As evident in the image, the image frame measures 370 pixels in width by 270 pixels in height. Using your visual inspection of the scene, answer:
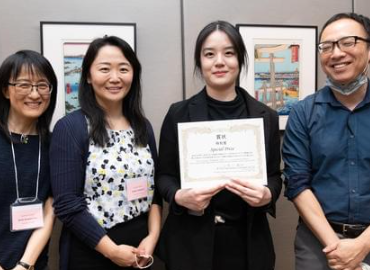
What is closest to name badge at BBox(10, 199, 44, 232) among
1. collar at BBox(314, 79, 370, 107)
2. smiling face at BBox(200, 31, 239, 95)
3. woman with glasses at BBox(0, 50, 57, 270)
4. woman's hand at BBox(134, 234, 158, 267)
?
woman with glasses at BBox(0, 50, 57, 270)

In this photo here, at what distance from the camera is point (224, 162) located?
4.55ft

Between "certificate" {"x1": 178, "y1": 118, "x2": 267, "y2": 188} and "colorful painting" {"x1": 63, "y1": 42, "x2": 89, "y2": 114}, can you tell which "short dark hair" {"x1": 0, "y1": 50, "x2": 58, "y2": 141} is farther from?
"certificate" {"x1": 178, "y1": 118, "x2": 267, "y2": 188}

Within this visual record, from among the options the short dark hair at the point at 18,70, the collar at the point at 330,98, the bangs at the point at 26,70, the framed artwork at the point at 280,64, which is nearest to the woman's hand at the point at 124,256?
the short dark hair at the point at 18,70

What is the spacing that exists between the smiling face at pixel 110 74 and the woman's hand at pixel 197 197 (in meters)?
0.52

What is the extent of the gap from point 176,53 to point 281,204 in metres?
1.14

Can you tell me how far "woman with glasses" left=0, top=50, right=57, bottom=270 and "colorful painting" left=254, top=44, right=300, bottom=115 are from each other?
1183mm

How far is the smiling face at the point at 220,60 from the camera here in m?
1.45

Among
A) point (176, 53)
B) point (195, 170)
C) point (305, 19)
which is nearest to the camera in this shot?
point (195, 170)

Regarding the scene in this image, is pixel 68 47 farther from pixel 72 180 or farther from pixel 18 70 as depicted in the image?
pixel 72 180

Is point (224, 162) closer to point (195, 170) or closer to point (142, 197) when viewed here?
point (195, 170)

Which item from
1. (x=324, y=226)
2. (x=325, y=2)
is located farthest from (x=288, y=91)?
(x=324, y=226)

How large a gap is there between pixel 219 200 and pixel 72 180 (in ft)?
1.96

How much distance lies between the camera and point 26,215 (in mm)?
1429

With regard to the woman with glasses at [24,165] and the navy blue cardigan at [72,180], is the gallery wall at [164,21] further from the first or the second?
the navy blue cardigan at [72,180]
